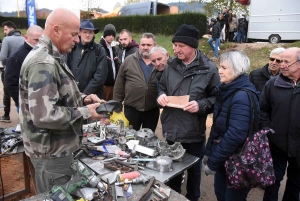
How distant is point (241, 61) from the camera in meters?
2.08

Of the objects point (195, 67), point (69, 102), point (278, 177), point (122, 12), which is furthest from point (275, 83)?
point (122, 12)

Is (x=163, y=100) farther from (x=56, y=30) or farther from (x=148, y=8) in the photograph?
(x=148, y=8)

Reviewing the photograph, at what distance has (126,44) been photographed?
14.9 ft

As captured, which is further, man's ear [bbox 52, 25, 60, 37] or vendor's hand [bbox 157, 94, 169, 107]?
vendor's hand [bbox 157, 94, 169, 107]

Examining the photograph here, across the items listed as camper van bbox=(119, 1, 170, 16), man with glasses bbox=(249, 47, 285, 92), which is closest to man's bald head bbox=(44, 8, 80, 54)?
man with glasses bbox=(249, 47, 285, 92)

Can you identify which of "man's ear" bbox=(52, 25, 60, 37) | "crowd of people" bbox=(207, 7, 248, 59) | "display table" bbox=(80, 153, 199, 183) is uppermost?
"crowd of people" bbox=(207, 7, 248, 59)

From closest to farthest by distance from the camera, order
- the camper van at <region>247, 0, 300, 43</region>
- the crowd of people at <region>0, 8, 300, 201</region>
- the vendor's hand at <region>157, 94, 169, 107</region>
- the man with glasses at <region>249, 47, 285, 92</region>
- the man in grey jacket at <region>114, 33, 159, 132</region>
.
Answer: the crowd of people at <region>0, 8, 300, 201</region> → the vendor's hand at <region>157, 94, 169, 107</region> → the man with glasses at <region>249, 47, 285, 92</region> → the man in grey jacket at <region>114, 33, 159, 132</region> → the camper van at <region>247, 0, 300, 43</region>

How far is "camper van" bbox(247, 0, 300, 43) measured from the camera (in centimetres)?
1035

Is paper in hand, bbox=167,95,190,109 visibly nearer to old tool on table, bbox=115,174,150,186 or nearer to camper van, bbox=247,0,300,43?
old tool on table, bbox=115,174,150,186

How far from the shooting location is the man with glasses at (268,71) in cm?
300

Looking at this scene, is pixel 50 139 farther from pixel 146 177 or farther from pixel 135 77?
pixel 135 77

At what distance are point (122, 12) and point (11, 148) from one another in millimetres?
20267

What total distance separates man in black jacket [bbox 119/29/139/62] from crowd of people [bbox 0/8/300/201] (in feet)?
2.68

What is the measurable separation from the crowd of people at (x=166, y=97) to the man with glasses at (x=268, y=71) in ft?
0.04
